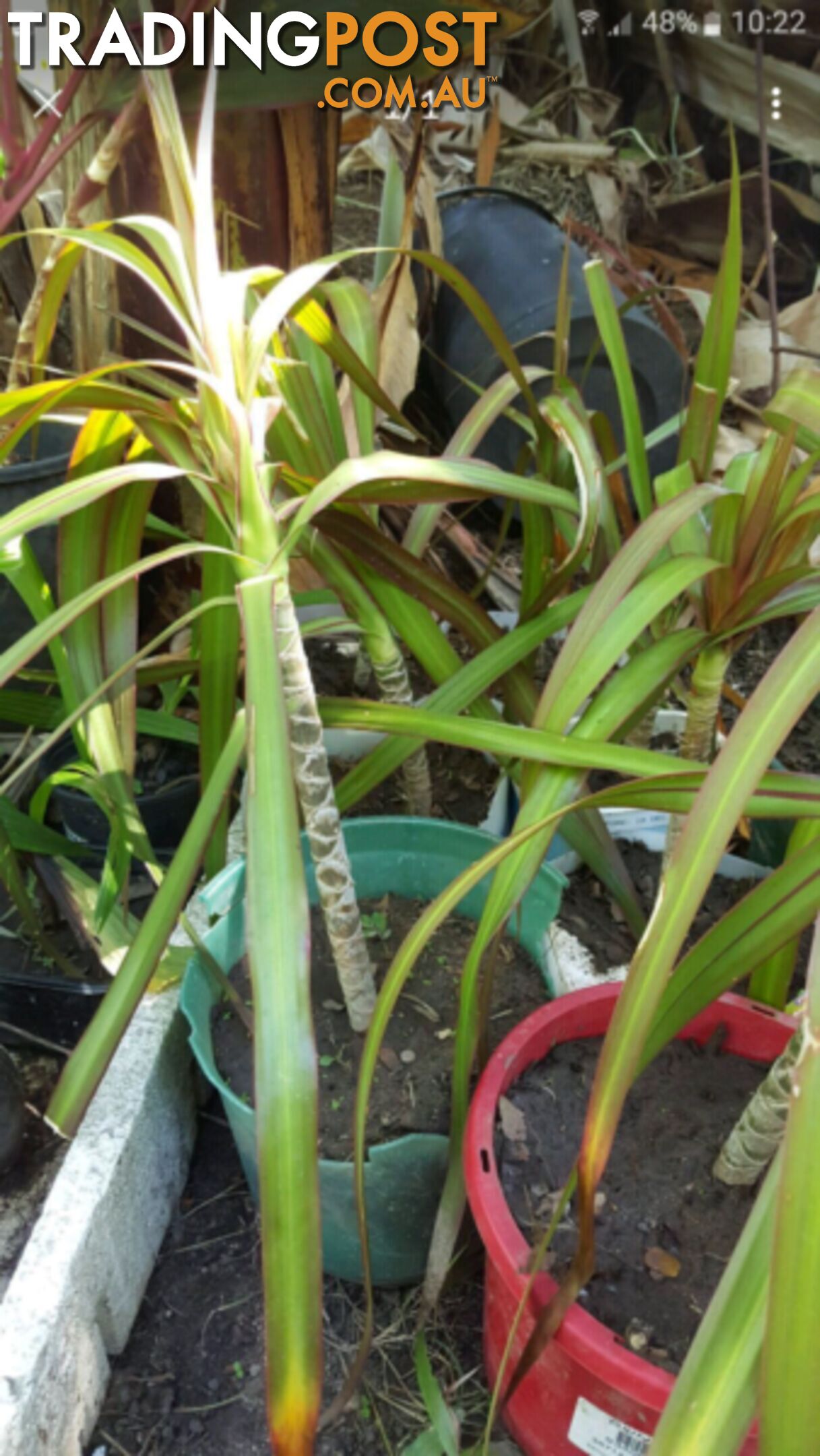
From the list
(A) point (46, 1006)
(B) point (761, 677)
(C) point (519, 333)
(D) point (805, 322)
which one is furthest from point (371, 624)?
(D) point (805, 322)

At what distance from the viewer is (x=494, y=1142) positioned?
2.54ft

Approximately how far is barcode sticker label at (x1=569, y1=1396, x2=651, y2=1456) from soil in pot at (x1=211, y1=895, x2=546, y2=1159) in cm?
22

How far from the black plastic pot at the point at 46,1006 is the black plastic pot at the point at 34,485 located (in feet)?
1.34

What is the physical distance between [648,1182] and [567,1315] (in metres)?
0.16

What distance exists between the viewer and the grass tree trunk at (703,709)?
85 cm

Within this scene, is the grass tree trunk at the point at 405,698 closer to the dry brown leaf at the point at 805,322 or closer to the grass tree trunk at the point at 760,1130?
the grass tree trunk at the point at 760,1130

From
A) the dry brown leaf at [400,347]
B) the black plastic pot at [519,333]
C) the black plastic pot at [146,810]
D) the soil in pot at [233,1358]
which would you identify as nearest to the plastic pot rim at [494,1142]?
the soil in pot at [233,1358]

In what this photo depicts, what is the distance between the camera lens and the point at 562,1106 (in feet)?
2.66

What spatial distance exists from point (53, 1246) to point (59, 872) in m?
0.37

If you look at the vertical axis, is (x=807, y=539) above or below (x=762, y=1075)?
above

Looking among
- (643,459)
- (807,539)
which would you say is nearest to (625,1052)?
(807,539)

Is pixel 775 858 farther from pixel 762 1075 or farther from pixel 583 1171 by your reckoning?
pixel 583 1171

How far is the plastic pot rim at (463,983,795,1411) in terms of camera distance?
1.99 feet

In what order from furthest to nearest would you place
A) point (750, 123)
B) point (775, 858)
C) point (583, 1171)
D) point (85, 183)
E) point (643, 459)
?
point (750, 123), point (775, 858), point (85, 183), point (643, 459), point (583, 1171)
